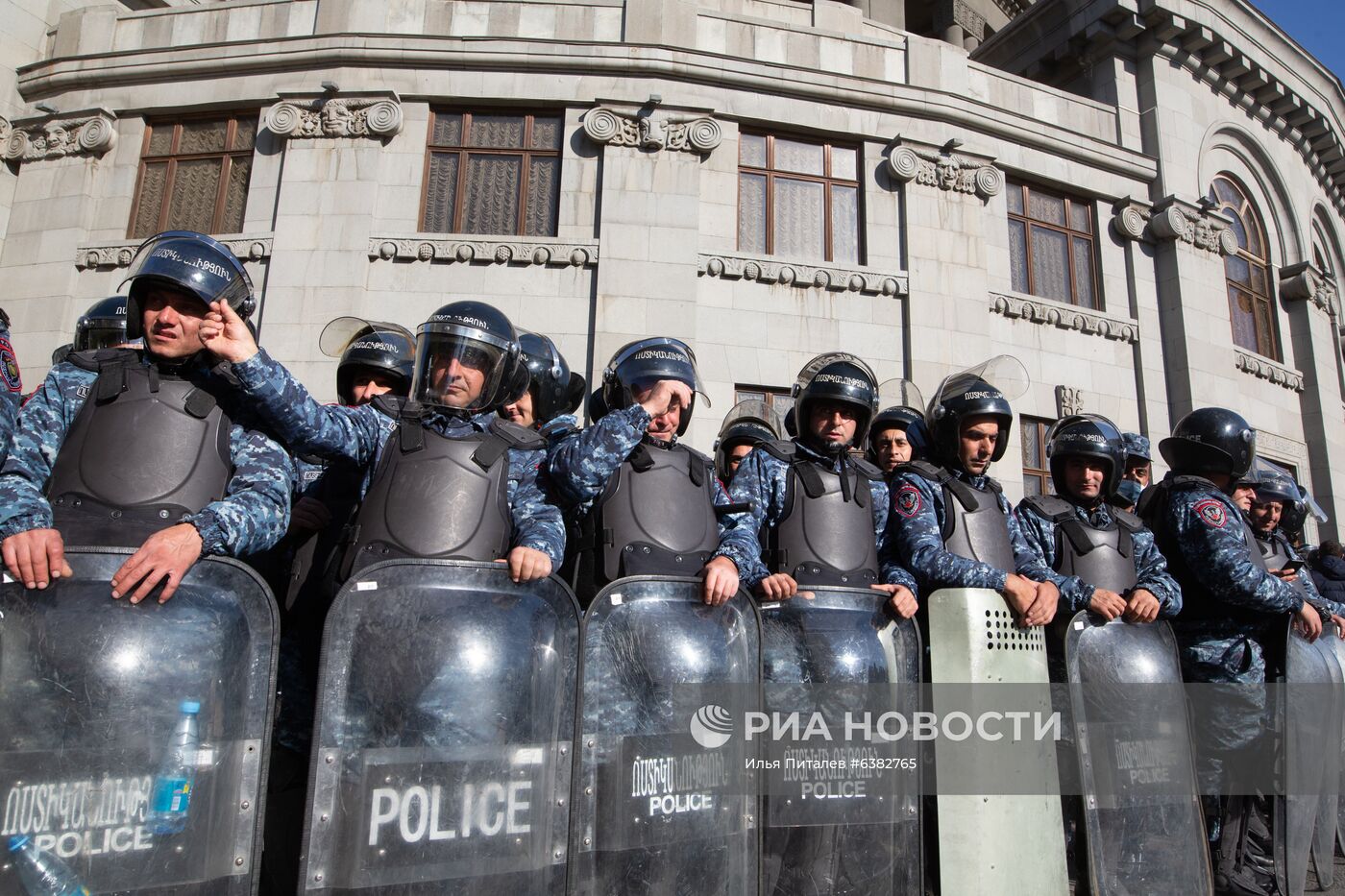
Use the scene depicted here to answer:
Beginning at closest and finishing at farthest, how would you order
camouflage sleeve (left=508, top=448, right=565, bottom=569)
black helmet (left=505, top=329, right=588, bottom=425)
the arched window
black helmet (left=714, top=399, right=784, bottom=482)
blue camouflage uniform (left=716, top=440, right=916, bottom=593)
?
camouflage sleeve (left=508, top=448, right=565, bottom=569), blue camouflage uniform (left=716, top=440, right=916, bottom=593), black helmet (left=505, top=329, right=588, bottom=425), black helmet (left=714, top=399, right=784, bottom=482), the arched window

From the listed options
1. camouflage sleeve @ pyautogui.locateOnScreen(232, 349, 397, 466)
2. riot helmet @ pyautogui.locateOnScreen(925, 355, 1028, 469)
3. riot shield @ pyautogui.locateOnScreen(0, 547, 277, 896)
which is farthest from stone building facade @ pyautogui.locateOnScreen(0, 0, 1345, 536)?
riot shield @ pyautogui.locateOnScreen(0, 547, 277, 896)

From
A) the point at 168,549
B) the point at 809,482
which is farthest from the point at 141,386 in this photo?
the point at 809,482

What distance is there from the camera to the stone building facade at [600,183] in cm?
1088

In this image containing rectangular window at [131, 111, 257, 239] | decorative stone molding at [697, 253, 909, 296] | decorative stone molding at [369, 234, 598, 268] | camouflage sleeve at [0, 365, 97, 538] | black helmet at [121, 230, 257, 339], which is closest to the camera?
camouflage sleeve at [0, 365, 97, 538]

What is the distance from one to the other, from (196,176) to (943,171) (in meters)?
10.3

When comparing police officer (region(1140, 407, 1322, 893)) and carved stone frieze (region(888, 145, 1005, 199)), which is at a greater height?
carved stone frieze (region(888, 145, 1005, 199))

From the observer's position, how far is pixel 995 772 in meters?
3.33

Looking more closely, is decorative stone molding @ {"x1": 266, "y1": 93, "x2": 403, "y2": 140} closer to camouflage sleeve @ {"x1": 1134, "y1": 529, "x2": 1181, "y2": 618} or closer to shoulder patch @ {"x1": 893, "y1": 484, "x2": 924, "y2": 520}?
shoulder patch @ {"x1": 893, "y1": 484, "x2": 924, "y2": 520}

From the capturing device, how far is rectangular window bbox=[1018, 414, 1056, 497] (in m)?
12.3

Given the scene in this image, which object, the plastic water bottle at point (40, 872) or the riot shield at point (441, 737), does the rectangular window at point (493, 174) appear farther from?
the plastic water bottle at point (40, 872)

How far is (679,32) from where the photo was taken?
11.6 m

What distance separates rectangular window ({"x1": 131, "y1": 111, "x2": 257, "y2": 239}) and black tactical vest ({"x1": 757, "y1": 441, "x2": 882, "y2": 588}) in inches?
413

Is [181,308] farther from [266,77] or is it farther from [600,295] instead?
[266,77]

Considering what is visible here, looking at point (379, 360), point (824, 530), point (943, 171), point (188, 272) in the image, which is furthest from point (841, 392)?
point (943, 171)
